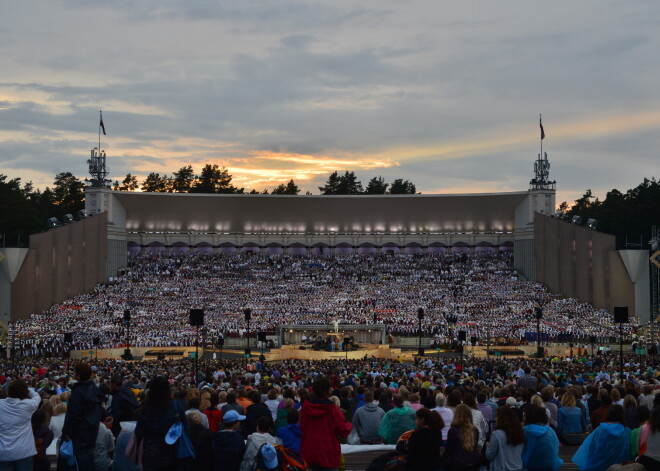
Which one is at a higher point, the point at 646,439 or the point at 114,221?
the point at 114,221

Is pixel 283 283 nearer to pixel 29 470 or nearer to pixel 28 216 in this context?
pixel 28 216

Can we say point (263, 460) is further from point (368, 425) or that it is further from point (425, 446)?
point (368, 425)

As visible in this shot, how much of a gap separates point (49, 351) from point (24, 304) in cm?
1080

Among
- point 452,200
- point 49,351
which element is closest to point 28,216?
point 49,351

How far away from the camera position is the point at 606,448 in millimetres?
9133

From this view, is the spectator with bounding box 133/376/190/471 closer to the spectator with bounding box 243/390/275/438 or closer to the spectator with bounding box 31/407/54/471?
the spectator with bounding box 31/407/54/471

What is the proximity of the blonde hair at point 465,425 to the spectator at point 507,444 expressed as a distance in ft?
0.74

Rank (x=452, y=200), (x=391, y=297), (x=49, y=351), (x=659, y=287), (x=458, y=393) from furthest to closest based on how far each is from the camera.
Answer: (x=452, y=200)
(x=391, y=297)
(x=659, y=287)
(x=49, y=351)
(x=458, y=393)

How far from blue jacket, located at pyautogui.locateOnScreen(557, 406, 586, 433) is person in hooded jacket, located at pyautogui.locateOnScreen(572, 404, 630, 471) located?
10.8 feet

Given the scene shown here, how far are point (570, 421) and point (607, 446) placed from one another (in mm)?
3444

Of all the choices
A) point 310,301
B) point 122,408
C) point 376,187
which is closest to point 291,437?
point 122,408

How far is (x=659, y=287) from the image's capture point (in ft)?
189

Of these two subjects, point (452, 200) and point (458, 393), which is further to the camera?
point (452, 200)

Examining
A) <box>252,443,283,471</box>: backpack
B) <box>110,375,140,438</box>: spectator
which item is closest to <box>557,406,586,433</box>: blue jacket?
<box>252,443,283,471</box>: backpack
